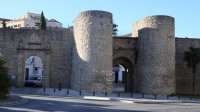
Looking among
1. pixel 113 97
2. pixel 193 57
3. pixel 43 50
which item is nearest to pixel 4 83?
pixel 113 97

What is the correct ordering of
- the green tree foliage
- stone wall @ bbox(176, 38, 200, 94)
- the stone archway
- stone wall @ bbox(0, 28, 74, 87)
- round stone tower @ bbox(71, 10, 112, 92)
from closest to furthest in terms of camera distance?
the green tree foliage → round stone tower @ bbox(71, 10, 112, 92) → the stone archway → stone wall @ bbox(0, 28, 74, 87) → stone wall @ bbox(176, 38, 200, 94)

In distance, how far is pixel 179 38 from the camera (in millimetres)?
40531

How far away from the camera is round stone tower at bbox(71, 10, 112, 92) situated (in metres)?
34.1

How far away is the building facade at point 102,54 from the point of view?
113ft

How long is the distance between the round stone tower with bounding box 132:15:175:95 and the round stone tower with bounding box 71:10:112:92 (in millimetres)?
3812

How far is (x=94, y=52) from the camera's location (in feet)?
113

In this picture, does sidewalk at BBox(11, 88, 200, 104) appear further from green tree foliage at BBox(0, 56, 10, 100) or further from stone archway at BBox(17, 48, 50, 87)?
green tree foliage at BBox(0, 56, 10, 100)

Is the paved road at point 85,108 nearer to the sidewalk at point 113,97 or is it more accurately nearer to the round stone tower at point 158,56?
the sidewalk at point 113,97

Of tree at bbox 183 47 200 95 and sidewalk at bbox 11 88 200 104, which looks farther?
tree at bbox 183 47 200 95

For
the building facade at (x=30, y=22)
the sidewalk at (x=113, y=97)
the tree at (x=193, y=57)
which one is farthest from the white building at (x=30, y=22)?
the sidewalk at (x=113, y=97)

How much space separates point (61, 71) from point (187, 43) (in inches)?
506

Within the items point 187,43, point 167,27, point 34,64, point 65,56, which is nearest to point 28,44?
point 65,56

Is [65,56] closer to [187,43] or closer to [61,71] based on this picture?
[61,71]

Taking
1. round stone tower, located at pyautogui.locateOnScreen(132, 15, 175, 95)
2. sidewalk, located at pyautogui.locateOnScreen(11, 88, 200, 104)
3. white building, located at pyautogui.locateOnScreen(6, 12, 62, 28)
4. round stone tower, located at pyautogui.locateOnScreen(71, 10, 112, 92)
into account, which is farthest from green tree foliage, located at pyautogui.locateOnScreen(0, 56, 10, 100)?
white building, located at pyautogui.locateOnScreen(6, 12, 62, 28)
